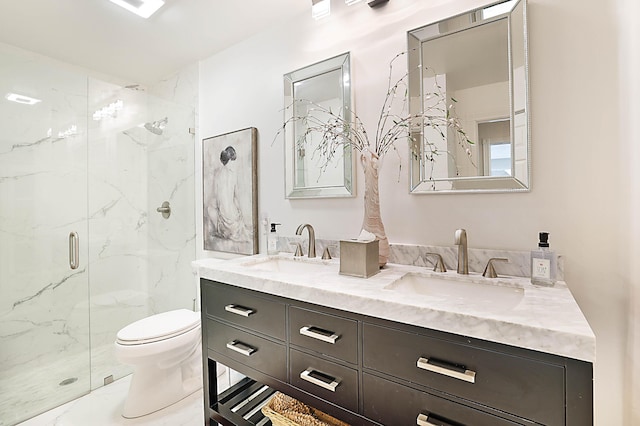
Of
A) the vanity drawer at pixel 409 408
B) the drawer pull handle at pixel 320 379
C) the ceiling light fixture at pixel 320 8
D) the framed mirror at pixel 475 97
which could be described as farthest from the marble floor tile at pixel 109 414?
the ceiling light fixture at pixel 320 8

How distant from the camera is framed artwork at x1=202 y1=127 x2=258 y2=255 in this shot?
2094 millimetres

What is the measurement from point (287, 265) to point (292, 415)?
692mm

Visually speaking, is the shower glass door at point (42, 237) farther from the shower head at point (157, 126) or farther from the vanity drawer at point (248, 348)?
the vanity drawer at point (248, 348)

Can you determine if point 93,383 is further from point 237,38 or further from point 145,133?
point 237,38

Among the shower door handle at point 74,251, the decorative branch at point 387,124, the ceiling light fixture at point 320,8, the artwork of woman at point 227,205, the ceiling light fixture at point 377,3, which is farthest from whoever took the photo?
the shower door handle at point 74,251

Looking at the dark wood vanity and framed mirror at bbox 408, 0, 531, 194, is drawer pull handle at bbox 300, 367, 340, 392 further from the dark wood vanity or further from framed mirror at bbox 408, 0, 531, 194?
framed mirror at bbox 408, 0, 531, 194

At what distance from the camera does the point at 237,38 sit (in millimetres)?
2152

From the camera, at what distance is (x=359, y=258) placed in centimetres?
125

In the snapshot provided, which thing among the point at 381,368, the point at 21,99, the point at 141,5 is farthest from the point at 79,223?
the point at 381,368

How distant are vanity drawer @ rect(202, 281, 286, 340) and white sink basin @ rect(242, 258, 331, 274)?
198 millimetres

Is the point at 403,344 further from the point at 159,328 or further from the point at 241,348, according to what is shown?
the point at 159,328

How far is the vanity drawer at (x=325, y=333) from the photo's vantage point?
1033 mm

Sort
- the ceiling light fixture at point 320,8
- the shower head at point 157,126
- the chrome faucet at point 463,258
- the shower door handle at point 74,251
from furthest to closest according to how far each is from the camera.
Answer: the shower head at point 157,126
the shower door handle at point 74,251
the ceiling light fixture at point 320,8
the chrome faucet at point 463,258

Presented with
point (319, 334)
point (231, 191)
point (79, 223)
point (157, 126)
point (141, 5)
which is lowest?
point (319, 334)
